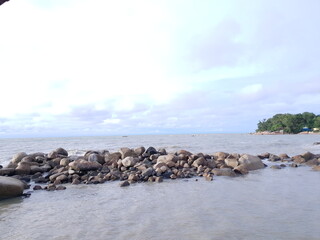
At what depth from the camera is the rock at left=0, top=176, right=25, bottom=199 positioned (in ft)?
27.2

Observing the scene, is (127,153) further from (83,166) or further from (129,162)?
(83,166)

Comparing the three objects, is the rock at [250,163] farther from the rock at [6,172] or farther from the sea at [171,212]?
the rock at [6,172]

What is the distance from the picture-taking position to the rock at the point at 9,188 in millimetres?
8305

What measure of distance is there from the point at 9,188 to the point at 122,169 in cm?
540

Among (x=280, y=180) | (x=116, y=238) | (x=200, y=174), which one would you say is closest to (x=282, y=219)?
(x=116, y=238)

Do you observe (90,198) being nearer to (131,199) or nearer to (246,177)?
(131,199)

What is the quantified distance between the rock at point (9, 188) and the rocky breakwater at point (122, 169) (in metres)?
1.11

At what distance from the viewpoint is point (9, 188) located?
8422 millimetres

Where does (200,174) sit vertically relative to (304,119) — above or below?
below

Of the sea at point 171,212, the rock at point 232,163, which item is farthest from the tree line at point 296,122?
the sea at point 171,212

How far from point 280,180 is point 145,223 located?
21.6ft

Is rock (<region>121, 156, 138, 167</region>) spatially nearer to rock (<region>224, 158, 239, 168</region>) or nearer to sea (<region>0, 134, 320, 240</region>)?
sea (<region>0, 134, 320, 240</region>)

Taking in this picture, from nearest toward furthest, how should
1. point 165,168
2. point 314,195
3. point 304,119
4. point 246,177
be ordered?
1. point 314,195
2. point 246,177
3. point 165,168
4. point 304,119

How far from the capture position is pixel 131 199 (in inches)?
305
